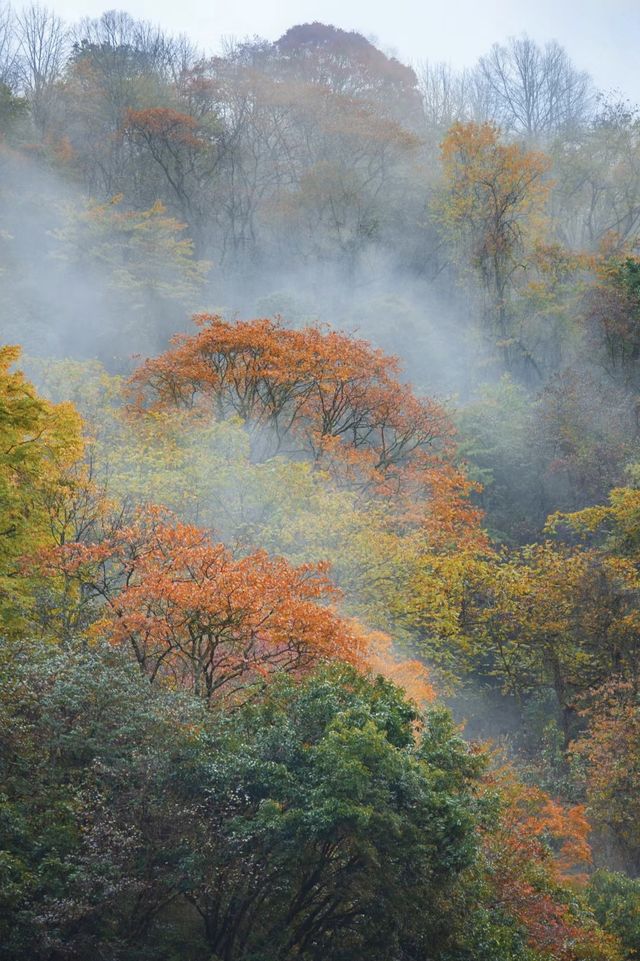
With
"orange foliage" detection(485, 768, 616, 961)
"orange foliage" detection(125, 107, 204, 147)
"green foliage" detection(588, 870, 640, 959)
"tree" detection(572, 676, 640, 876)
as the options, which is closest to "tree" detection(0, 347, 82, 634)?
"orange foliage" detection(485, 768, 616, 961)

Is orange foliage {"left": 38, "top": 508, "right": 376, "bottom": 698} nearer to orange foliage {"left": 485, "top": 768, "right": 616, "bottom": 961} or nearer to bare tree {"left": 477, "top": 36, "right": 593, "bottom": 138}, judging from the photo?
orange foliage {"left": 485, "top": 768, "right": 616, "bottom": 961}

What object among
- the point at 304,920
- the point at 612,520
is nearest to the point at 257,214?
the point at 612,520

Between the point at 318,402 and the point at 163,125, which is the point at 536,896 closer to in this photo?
the point at 318,402

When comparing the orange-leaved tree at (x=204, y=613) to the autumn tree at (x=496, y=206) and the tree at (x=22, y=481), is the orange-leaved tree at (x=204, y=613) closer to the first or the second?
the tree at (x=22, y=481)

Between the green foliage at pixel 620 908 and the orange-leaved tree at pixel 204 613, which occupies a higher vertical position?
the orange-leaved tree at pixel 204 613

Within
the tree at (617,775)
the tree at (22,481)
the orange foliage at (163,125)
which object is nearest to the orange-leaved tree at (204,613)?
the tree at (22,481)

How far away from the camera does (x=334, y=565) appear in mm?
25844

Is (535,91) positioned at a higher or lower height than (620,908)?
higher

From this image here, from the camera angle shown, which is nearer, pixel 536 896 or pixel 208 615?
pixel 536 896

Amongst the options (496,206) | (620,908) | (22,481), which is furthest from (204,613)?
(496,206)

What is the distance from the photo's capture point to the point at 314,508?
1072 inches

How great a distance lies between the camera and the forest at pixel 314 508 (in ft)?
42.0

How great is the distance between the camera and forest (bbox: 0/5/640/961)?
1280cm

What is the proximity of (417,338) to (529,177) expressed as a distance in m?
8.86
